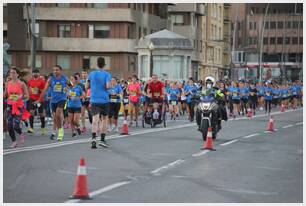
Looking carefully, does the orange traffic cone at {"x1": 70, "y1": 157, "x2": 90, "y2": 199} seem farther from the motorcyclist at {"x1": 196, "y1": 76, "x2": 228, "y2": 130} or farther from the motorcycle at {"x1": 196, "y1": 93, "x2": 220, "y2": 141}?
the motorcyclist at {"x1": 196, "y1": 76, "x2": 228, "y2": 130}

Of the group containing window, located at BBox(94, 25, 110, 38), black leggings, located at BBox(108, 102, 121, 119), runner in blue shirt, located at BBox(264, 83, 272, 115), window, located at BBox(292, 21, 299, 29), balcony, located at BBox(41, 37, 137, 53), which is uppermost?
window, located at BBox(292, 21, 299, 29)

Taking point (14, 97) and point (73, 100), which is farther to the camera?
point (73, 100)

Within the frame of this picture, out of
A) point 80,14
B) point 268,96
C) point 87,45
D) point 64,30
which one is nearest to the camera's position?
point 268,96

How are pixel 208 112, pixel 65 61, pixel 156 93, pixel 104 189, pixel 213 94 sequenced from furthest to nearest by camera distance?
1. pixel 65 61
2. pixel 156 93
3. pixel 213 94
4. pixel 208 112
5. pixel 104 189

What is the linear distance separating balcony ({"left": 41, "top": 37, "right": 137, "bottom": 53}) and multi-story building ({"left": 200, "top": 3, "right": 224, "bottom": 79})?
2217 centimetres

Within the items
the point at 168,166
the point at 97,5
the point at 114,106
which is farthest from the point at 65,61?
the point at 168,166

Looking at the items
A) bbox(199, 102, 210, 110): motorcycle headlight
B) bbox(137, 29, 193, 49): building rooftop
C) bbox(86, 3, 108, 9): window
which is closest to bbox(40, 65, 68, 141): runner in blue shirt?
bbox(199, 102, 210, 110): motorcycle headlight

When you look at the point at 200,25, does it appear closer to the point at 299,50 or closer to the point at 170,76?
the point at 170,76

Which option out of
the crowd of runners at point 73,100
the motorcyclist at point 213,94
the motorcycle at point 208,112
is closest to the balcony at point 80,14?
the crowd of runners at point 73,100

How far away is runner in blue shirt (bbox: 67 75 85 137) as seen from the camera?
22.5 meters

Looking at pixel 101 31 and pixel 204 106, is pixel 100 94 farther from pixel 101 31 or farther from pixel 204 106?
pixel 101 31

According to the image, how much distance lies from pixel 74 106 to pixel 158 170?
8.70 m

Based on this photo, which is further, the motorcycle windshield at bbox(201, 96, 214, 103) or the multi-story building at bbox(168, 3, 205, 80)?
the multi-story building at bbox(168, 3, 205, 80)

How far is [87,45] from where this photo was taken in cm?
7569
